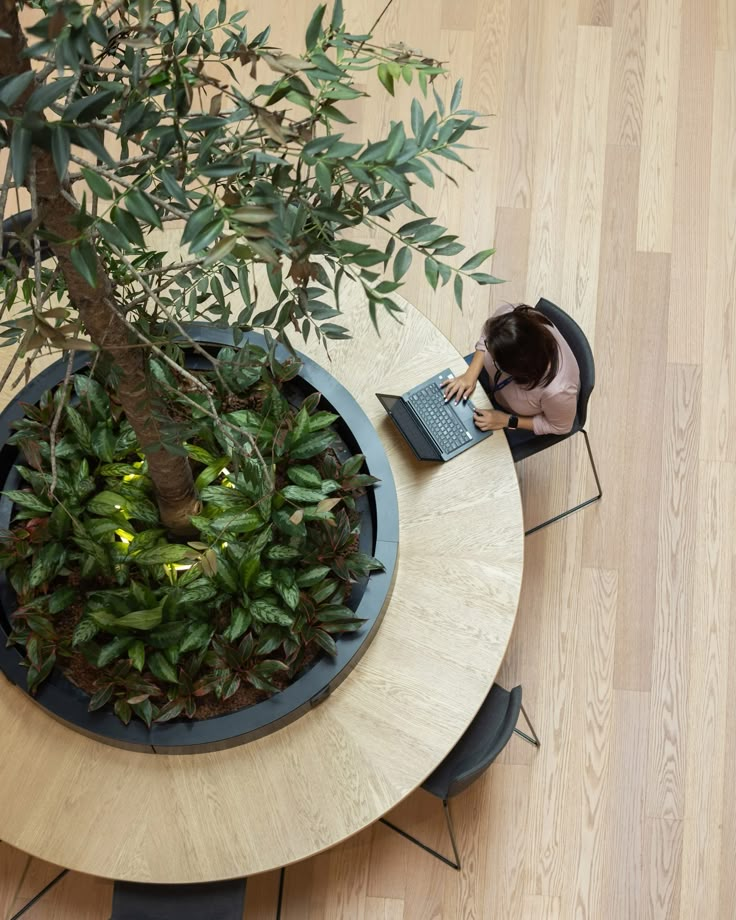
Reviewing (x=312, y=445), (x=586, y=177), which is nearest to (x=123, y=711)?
(x=312, y=445)

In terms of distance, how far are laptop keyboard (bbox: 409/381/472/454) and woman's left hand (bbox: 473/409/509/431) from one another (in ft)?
0.15

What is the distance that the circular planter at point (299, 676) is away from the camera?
2217 mm

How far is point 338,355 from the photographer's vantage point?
258 centimetres

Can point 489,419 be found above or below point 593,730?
above

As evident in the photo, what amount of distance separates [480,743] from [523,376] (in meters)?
1.06

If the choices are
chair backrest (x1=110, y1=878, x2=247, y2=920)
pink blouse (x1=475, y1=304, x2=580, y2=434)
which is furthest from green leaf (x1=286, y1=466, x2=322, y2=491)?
chair backrest (x1=110, y1=878, x2=247, y2=920)

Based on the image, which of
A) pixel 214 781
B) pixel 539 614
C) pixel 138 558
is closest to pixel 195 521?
pixel 138 558

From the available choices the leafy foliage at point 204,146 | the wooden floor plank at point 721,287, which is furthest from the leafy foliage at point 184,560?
the wooden floor plank at point 721,287

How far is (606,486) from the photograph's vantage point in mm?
3336

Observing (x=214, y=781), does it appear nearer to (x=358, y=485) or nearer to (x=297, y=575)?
(x=297, y=575)

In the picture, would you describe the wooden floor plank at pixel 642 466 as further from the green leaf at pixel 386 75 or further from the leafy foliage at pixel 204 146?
the green leaf at pixel 386 75

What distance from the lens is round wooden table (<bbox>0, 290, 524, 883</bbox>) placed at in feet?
7.22

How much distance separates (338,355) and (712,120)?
209 centimetres

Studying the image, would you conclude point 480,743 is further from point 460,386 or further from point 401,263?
point 401,263
